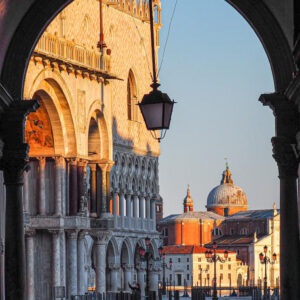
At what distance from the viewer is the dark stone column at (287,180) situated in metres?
15.4

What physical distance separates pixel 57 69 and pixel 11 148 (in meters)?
32.9

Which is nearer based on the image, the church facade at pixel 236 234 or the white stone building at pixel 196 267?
the white stone building at pixel 196 267

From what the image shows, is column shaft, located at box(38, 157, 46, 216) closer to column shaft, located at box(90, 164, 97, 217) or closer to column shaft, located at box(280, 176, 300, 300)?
column shaft, located at box(90, 164, 97, 217)

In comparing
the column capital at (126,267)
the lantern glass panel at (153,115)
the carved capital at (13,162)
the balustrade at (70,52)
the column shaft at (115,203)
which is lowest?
the column capital at (126,267)

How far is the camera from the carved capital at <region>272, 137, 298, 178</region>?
50.8 feet

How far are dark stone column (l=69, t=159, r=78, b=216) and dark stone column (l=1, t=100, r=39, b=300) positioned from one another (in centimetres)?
3353

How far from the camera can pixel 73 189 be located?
4978 cm

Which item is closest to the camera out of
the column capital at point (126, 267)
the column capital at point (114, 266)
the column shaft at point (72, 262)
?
the column shaft at point (72, 262)

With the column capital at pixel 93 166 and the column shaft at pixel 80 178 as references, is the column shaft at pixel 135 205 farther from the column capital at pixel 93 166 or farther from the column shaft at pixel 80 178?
the column shaft at pixel 80 178

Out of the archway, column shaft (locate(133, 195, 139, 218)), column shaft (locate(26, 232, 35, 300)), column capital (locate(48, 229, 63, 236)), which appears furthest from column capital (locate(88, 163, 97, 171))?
the archway

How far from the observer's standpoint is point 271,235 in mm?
180625

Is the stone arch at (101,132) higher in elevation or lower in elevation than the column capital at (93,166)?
higher

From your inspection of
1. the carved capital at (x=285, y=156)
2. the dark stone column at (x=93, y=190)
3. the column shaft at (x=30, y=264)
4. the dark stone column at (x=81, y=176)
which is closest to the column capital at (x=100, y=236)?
the dark stone column at (x=93, y=190)

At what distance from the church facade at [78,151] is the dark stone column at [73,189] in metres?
0.02
